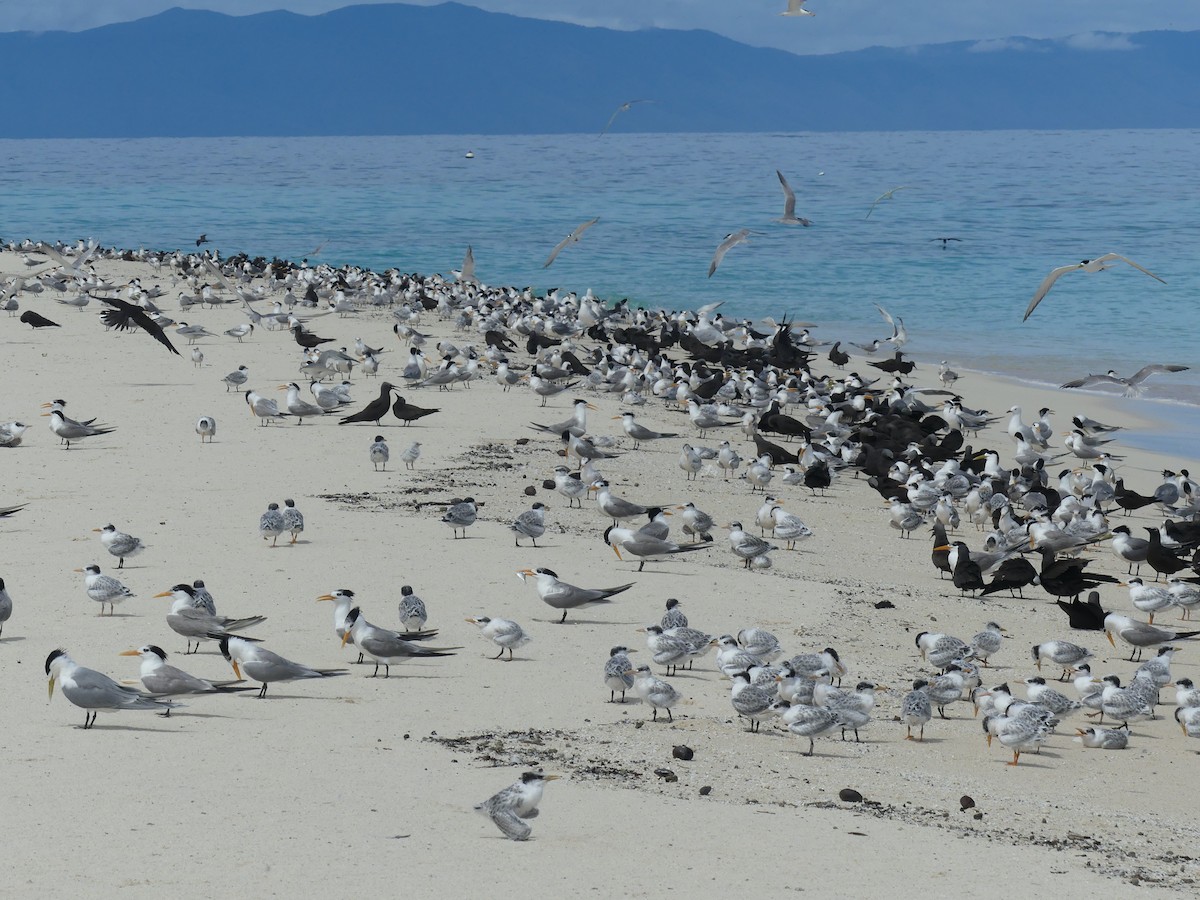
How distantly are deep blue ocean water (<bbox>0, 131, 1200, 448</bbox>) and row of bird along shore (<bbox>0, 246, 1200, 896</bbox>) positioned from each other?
1404 centimetres

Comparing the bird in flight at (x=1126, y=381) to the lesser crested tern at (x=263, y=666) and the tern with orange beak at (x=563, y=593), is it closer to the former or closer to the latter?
the tern with orange beak at (x=563, y=593)

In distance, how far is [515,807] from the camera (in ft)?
22.6

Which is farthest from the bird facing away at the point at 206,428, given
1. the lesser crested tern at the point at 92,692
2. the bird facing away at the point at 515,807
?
the bird facing away at the point at 515,807

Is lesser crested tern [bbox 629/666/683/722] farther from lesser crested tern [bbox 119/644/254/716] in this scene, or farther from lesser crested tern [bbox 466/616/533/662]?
lesser crested tern [bbox 119/644/254/716]

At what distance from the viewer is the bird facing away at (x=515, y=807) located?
6840 millimetres

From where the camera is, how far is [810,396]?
939 inches

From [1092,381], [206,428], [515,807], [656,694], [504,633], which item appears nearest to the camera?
[515,807]

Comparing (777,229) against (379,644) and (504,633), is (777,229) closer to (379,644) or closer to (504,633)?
(504,633)

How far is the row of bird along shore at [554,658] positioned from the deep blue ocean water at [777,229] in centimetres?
1404

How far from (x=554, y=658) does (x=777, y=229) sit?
6359cm

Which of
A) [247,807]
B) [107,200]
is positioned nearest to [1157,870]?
[247,807]

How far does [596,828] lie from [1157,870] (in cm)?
281

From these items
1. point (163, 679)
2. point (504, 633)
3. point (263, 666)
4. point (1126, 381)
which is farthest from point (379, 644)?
A: point (1126, 381)

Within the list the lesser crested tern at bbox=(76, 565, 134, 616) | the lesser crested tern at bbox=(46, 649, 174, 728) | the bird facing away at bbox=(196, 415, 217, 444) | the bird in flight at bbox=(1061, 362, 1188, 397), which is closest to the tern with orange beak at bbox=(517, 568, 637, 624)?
the lesser crested tern at bbox=(76, 565, 134, 616)
